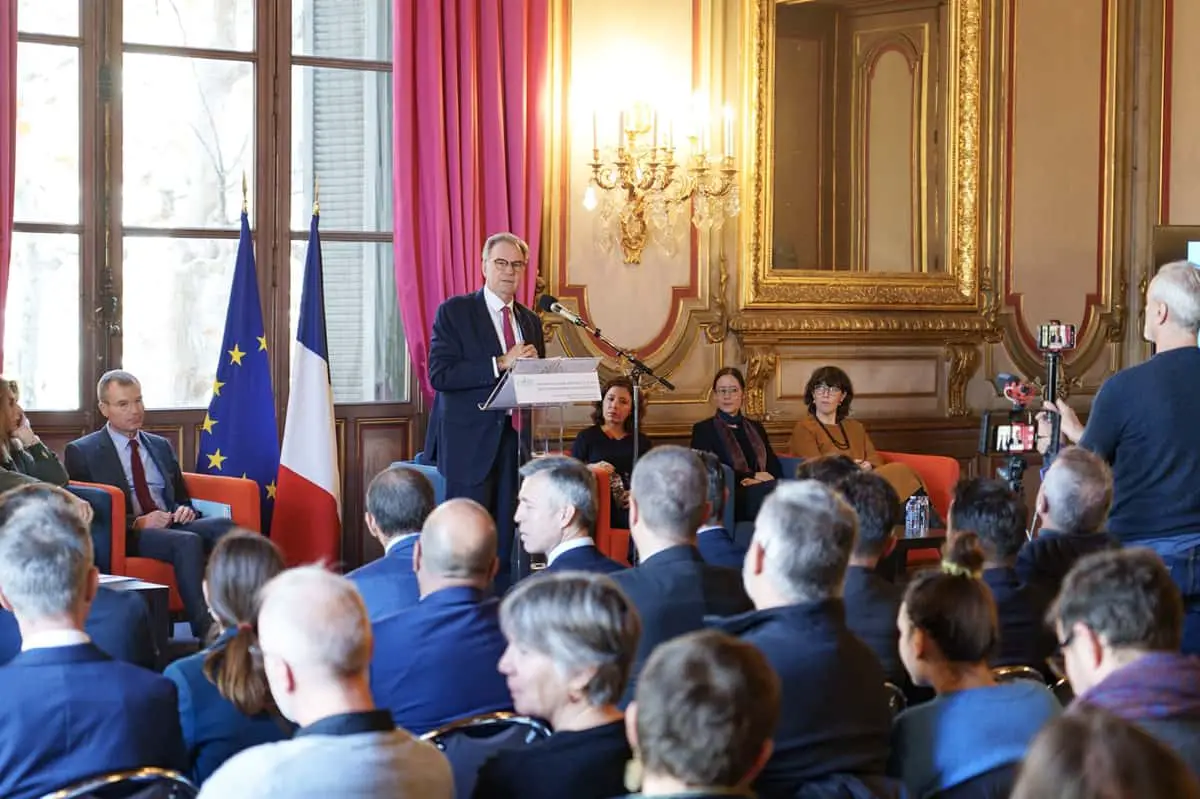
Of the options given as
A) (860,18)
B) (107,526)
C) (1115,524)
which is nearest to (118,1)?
(107,526)

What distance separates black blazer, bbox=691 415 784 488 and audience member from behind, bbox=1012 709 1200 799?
5.75m

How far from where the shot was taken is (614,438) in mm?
6766

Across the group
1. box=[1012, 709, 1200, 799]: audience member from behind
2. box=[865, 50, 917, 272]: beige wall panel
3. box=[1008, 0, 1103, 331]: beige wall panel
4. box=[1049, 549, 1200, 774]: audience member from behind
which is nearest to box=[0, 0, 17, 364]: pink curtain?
box=[865, 50, 917, 272]: beige wall panel

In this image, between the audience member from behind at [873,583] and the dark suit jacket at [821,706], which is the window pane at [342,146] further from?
the dark suit jacket at [821,706]

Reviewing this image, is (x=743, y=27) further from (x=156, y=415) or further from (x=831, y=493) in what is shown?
(x=831, y=493)

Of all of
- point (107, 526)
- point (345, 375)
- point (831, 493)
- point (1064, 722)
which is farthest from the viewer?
point (345, 375)

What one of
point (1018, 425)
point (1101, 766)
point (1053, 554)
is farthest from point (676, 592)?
point (1018, 425)

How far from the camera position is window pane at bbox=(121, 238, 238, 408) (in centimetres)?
641

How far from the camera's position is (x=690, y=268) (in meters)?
7.41

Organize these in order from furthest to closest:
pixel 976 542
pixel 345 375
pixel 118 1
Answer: pixel 345 375, pixel 118 1, pixel 976 542

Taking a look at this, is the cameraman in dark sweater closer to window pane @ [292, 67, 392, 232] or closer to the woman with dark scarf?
the woman with dark scarf

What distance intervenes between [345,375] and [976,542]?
432cm

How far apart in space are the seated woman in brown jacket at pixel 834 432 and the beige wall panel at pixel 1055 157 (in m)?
1.65

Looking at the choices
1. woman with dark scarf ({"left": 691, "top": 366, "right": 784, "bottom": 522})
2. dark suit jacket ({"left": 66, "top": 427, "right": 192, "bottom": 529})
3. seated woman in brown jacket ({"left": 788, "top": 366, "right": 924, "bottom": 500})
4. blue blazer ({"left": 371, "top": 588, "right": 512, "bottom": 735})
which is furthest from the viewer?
seated woman in brown jacket ({"left": 788, "top": 366, "right": 924, "bottom": 500})
